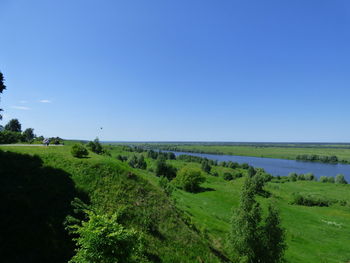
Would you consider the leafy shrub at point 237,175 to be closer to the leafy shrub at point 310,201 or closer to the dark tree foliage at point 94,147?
the leafy shrub at point 310,201

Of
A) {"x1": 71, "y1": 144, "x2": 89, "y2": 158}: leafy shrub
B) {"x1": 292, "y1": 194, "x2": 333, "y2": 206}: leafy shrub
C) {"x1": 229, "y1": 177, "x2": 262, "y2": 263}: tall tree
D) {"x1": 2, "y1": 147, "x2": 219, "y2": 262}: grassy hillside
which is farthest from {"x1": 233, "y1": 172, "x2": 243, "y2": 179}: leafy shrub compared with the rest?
{"x1": 229, "y1": 177, "x2": 262, "y2": 263}: tall tree

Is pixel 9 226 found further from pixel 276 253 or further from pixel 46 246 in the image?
pixel 276 253

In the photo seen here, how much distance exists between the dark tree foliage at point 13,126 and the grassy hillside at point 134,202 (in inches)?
2015

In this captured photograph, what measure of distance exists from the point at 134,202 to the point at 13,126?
64.8 m

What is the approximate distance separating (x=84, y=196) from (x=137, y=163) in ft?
262

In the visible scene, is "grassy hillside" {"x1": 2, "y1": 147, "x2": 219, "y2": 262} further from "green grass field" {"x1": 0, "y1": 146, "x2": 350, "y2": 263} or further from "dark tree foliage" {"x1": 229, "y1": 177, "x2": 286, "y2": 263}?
"dark tree foliage" {"x1": 229, "y1": 177, "x2": 286, "y2": 263}

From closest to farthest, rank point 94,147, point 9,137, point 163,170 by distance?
point 94,147, point 9,137, point 163,170

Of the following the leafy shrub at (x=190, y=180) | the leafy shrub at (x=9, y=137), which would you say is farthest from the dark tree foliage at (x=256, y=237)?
the leafy shrub at (x=190, y=180)

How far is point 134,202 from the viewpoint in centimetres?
1789

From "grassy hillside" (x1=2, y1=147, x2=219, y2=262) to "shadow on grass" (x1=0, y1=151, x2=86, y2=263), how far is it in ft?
1.70

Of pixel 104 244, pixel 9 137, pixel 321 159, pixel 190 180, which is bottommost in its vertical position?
pixel 321 159

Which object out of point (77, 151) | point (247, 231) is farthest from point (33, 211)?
point (247, 231)

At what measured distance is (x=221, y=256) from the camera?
17672 millimetres

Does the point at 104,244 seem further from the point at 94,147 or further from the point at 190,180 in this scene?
the point at 190,180
